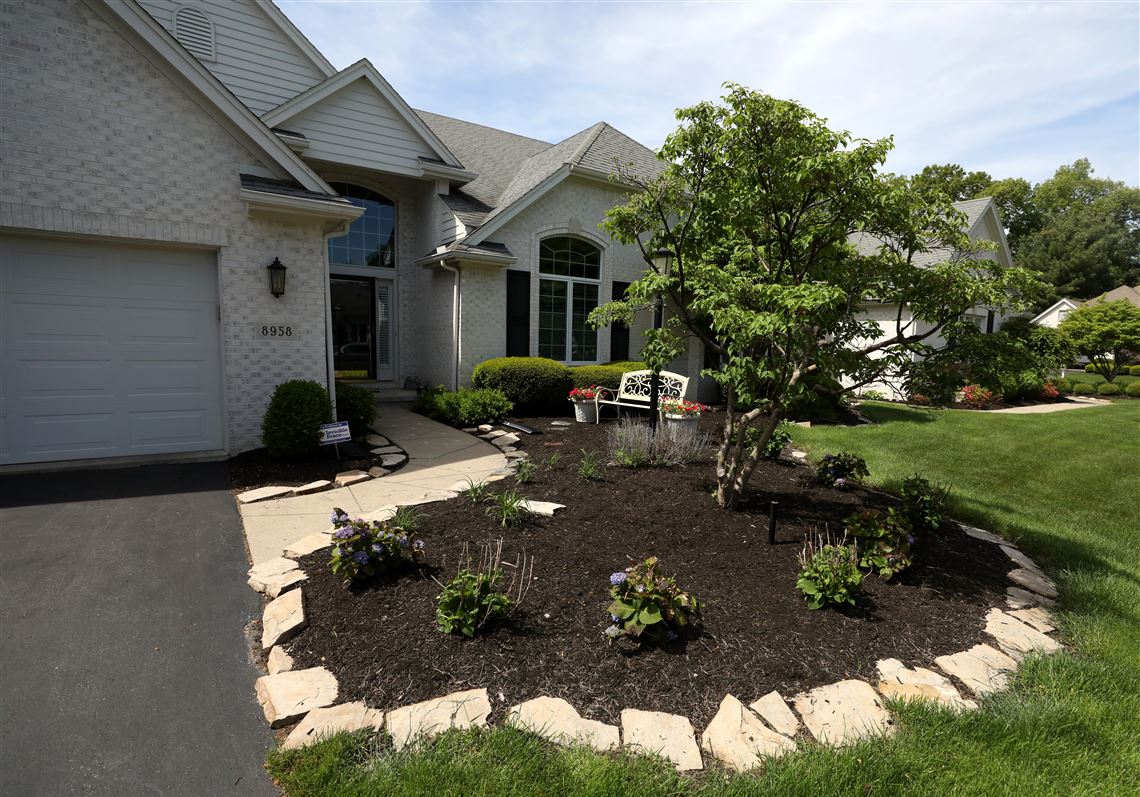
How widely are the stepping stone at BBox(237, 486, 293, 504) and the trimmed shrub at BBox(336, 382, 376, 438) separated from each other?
2.12 metres

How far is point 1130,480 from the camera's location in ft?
24.1

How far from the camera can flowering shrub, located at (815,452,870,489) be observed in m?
5.95

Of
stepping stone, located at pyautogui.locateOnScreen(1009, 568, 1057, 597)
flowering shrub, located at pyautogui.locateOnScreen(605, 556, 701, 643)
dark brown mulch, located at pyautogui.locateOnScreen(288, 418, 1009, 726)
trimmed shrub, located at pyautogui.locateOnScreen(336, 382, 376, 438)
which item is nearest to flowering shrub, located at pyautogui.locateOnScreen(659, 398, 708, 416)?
dark brown mulch, located at pyautogui.locateOnScreen(288, 418, 1009, 726)

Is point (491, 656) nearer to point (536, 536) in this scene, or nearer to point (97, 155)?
point (536, 536)

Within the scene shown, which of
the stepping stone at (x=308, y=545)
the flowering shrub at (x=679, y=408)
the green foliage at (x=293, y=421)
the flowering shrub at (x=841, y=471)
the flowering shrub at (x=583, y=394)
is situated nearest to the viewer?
the stepping stone at (x=308, y=545)

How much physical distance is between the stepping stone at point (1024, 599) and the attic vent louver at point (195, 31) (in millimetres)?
13638

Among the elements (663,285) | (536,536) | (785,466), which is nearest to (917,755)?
(536,536)

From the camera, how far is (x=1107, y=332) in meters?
18.7

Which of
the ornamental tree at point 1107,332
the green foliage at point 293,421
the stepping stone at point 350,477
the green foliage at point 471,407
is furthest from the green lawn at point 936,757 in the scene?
the ornamental tree at point 1107,332

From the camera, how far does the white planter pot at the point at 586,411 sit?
31.8 feet

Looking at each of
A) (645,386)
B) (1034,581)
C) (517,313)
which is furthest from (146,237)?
(1034,581)

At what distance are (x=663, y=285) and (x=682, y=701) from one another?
320cm

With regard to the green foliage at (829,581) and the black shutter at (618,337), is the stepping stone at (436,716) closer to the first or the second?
the green foliage at (829,581)

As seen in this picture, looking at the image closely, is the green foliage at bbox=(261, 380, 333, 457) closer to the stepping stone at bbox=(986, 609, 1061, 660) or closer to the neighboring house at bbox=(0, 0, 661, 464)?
the neighboring house at bbox=(0, 0, 661, 464)
